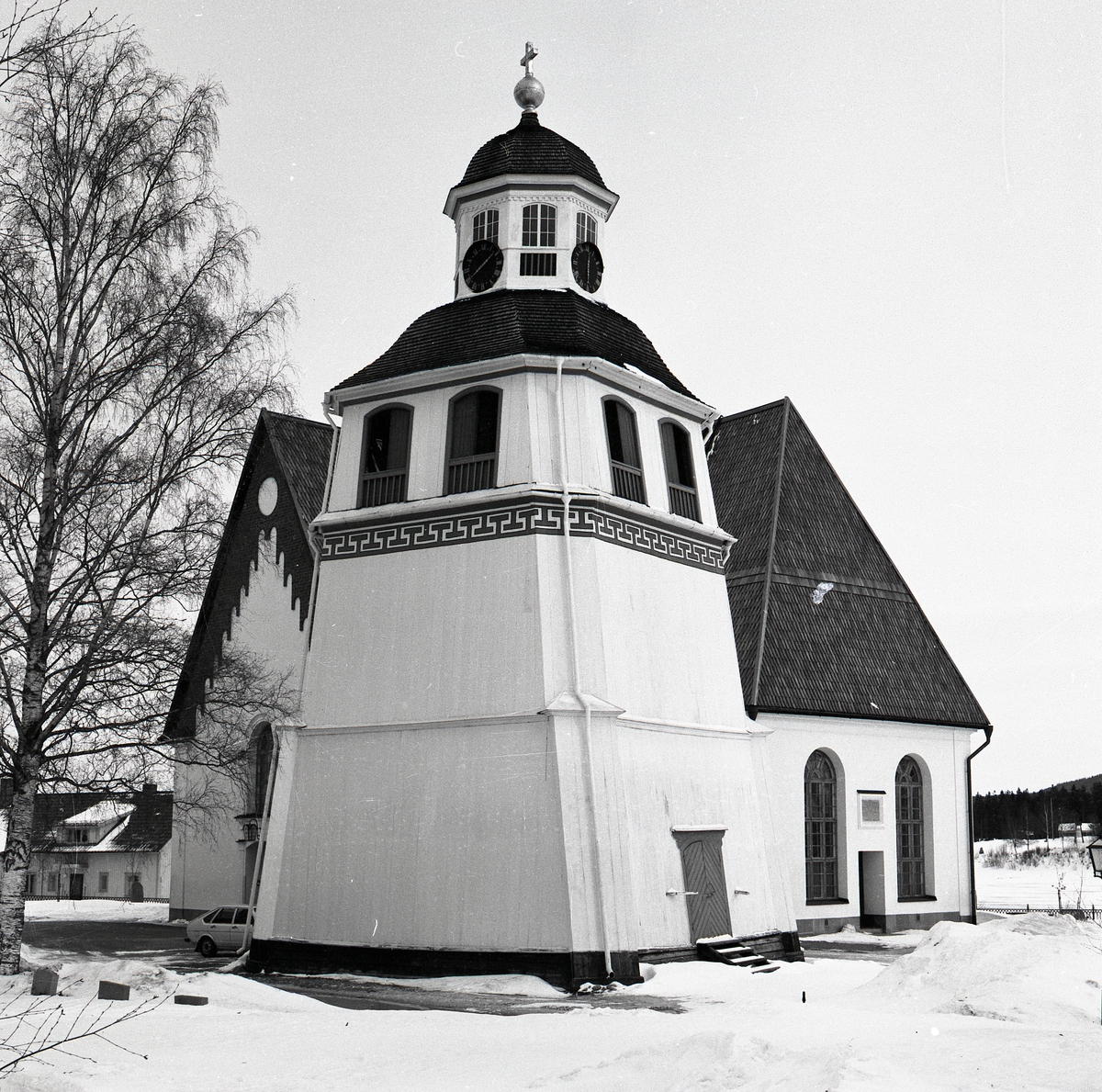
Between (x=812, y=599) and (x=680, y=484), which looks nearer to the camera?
(x=680, y=484)

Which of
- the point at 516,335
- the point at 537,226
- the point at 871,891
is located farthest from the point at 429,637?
the point at 871,891

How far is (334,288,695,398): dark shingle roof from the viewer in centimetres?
2206

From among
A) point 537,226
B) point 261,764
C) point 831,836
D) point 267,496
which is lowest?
point 831,836

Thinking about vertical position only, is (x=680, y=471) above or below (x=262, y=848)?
above

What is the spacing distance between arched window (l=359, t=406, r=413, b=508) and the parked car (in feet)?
26.9

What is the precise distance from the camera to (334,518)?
2231 centimetres

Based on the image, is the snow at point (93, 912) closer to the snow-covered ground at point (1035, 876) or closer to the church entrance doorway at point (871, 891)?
the church entrance doorway at point (871, 891)

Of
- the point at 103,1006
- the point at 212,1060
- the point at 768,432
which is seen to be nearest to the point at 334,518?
the point at 103,1006

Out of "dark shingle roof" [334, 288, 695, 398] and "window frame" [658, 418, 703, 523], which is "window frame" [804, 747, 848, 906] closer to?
"window frame" [658, 418, 703, 523]

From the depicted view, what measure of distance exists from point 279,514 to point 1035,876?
4946 centimetres

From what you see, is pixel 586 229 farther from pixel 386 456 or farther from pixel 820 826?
Result: pixel 820 826

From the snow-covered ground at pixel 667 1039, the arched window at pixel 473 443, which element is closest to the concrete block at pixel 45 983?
the snow-covered ground at pixel 667 1039

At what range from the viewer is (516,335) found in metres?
22.1

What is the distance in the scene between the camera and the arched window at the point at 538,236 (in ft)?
78.6
